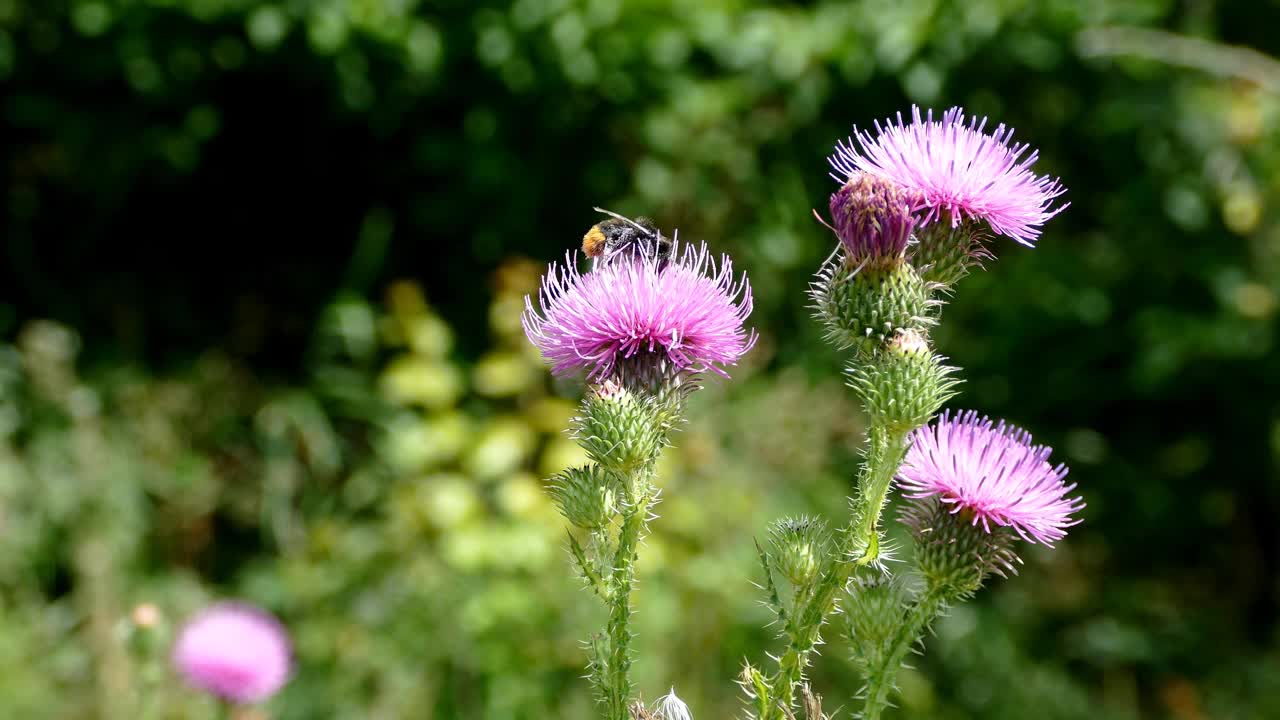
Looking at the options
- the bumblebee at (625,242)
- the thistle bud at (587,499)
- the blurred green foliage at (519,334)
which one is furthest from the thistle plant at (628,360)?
the blurred green foliage at (519,334)

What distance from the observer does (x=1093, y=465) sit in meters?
5.39

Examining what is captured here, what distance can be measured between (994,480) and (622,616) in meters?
0.59

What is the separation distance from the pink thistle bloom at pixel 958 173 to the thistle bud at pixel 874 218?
39 mm

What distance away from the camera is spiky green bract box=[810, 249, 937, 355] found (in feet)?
5.70

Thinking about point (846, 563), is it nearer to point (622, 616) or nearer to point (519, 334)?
point (622, 616)

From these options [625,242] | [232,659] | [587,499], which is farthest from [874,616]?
[232,659]

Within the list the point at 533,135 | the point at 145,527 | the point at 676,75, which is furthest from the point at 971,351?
the point at 145,527

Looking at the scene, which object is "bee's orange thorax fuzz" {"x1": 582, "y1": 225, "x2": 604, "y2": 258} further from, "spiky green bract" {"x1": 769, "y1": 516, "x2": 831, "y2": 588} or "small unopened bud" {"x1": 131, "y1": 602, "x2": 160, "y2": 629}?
"small unopened bud" {"x1": 131, "y1": 602, "x2": 160, "y2": 629}

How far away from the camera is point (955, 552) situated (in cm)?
179

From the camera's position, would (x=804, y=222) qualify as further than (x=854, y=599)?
Yes

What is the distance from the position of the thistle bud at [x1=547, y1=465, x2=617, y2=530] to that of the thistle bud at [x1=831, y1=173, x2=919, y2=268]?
0.47 metres

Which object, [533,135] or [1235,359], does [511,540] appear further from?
[1235,359]

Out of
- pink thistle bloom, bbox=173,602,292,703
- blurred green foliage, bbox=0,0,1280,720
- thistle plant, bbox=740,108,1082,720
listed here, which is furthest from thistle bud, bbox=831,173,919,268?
blurred green foliage, bbox=0,0,1280,720

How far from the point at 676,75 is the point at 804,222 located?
0.84 m
